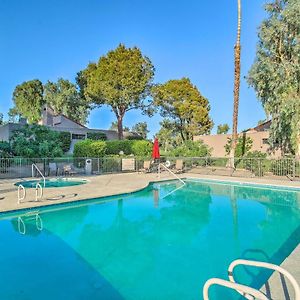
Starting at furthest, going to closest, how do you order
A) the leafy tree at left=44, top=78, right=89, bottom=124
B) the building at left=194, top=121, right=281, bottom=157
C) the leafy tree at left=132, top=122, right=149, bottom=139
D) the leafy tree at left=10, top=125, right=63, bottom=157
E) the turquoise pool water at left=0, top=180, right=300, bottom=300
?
the leafy tree at left=132, top=122, right=149, bottom=139, the leafy tree at left=44, top=78, right=89, bottom=124, the building at left=194, top=121, right=281, bottom=157, the leafy tree at left=10, top=125, right=63, bottom=157, the turquoise pool water at left=0, top=180, right=300, bottom=300

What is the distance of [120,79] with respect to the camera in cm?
3080

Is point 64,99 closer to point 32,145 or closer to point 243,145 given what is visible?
point 32,145

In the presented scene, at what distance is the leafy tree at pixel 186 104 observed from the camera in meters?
33.1

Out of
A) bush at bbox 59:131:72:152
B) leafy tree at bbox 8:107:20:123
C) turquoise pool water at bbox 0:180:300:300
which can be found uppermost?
leafy tree at bbox 8:107:20:123

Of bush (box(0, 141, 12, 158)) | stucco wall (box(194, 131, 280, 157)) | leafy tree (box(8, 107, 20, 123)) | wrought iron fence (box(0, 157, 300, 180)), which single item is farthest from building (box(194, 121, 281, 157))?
leafy tree (box(8, 107, 20, 123))

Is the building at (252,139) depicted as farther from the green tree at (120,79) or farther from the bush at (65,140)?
the bush at (65,140)

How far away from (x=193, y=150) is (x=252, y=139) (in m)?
5.18

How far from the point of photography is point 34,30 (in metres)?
19.4

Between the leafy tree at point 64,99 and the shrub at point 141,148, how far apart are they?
20842 millimetres

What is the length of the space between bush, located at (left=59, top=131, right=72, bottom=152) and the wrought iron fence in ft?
28.5

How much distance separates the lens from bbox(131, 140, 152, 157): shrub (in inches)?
1008

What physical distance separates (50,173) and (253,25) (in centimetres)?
1663

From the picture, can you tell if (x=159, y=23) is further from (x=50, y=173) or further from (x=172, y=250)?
(x=172, y=250)

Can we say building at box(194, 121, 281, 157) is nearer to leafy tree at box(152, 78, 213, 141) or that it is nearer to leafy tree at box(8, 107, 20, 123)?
leafy tree at box(152, 78, 213, 141)
